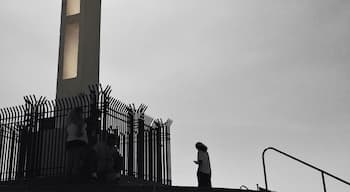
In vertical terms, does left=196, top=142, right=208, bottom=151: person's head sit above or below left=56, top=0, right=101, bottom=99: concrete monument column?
below

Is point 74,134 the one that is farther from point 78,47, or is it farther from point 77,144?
point 78,47

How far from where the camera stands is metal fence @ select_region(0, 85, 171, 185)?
45.6 feet

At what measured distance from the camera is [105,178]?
464 inches

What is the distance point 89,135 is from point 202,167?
330 centimetres

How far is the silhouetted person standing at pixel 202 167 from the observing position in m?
12.5

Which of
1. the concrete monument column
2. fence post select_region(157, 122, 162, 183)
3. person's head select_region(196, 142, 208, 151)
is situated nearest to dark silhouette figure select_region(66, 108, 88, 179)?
person's head select_region(196, 142, 208, 151)

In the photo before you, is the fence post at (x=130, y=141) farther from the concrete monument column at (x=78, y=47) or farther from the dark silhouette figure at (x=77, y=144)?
the dark silhouette figure at (x=77, y=144)

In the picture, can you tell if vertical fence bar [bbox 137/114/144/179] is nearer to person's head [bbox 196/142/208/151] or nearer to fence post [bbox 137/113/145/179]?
fence post [bbox 137/113/145/179]

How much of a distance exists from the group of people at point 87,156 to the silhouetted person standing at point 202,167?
6.83 ft

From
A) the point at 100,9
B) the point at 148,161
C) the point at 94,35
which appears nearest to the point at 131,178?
the point at 148,161

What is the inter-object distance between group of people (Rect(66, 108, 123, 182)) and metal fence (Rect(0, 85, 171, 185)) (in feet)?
4.85

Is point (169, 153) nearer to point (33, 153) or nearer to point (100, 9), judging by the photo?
point (33, 153)

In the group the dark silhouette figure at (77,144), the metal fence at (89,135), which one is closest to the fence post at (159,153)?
the metal fence at (89,135)

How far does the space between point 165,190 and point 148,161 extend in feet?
17.5
